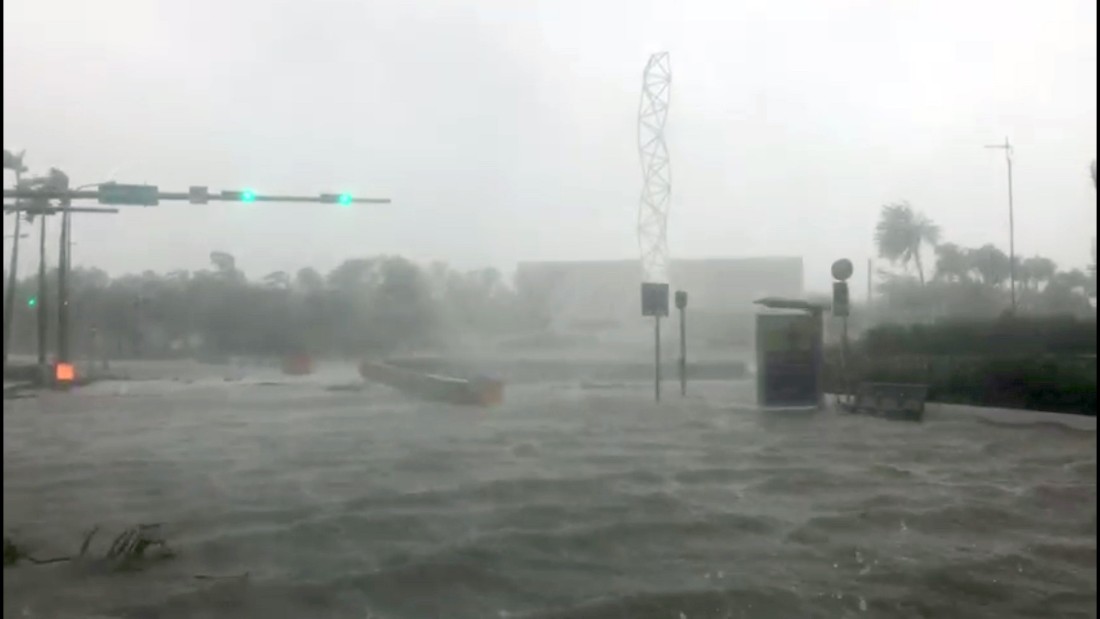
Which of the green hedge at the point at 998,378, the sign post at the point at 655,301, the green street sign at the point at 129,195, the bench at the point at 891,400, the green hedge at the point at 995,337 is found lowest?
the bench at the point at 891,400

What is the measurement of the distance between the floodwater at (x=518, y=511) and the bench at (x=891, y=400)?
0.83 metres

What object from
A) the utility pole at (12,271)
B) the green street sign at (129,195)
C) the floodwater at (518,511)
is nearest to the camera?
the floodwater at (518,511)

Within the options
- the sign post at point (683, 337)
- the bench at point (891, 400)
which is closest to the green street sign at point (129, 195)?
the sign post at point (683, 337)

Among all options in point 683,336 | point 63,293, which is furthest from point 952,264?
point 63,293

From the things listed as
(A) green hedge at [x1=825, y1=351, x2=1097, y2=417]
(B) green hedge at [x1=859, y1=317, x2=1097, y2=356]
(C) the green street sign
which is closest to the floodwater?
(A) green hedge at [x1=825, y1=351, x2=1097, y2=417]

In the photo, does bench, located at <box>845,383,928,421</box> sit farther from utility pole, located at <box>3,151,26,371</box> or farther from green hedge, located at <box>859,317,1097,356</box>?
utility pole, located at <box>3,151,26,371</box>

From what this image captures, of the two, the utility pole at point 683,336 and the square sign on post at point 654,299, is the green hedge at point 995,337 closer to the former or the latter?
the utility pole at point 683,336

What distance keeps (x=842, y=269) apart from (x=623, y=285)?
2563 millimetres

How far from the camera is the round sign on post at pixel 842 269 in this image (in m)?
10.5

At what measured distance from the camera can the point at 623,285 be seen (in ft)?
31.2

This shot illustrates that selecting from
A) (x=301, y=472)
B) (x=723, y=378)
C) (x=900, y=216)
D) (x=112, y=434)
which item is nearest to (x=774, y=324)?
(x=723, y=378)

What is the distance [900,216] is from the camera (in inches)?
391

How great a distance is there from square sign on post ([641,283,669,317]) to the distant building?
0.21ft

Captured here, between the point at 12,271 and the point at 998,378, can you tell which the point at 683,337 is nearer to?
the point at 998,378
